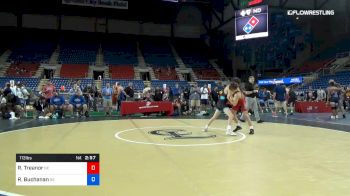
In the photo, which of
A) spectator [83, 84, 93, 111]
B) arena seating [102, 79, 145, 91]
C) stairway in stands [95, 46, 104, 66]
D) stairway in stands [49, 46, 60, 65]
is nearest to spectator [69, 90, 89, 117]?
spectator [83, 84, 93, 111]

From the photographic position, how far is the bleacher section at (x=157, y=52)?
36656 mm

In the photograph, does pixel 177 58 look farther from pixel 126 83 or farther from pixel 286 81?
pixel 286 81

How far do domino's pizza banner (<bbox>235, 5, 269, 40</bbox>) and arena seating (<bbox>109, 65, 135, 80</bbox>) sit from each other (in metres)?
11.7

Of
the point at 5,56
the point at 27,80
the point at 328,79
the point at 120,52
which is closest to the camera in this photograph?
the point at 328,79

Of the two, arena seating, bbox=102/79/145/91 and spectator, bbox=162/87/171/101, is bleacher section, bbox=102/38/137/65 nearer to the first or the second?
arena seating, bbox=102/79/145/91

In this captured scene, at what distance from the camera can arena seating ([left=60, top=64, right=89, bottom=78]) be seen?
102 ft

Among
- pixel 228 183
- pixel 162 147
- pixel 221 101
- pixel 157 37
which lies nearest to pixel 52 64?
pixel 157 37

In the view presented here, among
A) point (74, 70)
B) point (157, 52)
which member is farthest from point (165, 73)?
point (74, 70)

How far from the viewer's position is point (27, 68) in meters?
30.9

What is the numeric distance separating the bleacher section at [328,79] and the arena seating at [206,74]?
9.85 meters

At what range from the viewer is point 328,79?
27328 mm

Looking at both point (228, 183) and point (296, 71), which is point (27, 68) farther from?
point (228, 183)

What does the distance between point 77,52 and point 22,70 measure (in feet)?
20.6

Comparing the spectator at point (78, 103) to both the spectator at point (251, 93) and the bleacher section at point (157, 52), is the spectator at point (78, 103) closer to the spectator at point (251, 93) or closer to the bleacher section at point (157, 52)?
the spectator at point (251, 93)
